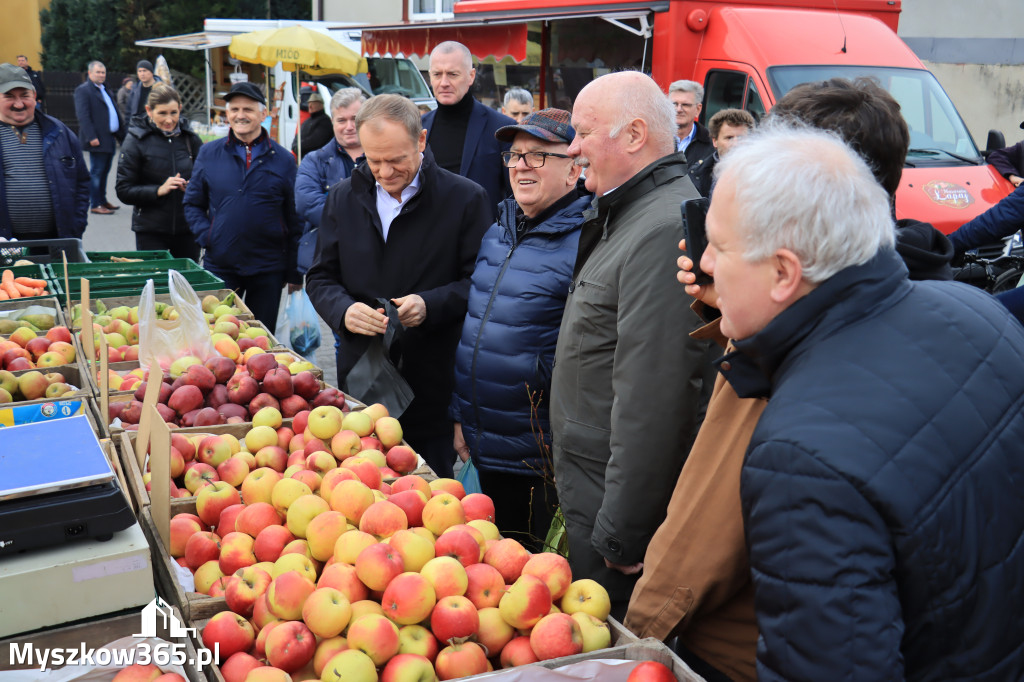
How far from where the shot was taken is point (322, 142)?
329 inches

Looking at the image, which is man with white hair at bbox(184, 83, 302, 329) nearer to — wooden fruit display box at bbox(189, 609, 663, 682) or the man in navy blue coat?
wooden fruit display box at bbox(189, 609, 663, 682)

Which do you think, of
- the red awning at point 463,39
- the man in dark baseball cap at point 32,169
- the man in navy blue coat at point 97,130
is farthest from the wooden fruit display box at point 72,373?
the man in navy blue coat at point 97,130

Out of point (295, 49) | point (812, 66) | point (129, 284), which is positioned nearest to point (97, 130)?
point (295, 49)

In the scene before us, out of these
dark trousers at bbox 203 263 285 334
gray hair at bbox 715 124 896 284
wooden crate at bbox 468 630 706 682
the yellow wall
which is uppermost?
the yellow wall

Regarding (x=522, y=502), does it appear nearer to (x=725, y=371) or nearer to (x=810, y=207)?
(x=725, y=371)

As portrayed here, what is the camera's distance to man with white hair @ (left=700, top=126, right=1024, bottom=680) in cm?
115

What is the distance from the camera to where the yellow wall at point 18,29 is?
27436 millimetres

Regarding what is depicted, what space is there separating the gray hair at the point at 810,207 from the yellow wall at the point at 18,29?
31779mm

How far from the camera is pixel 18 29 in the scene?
27.9 metres

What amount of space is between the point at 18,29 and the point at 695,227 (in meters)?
32.6

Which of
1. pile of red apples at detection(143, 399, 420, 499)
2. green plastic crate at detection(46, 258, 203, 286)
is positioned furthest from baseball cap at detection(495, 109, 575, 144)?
green plastic crate at detection(46, 258, 203, 286)

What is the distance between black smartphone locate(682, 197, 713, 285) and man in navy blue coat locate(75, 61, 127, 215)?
13.6 meters

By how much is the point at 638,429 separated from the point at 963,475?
945mm

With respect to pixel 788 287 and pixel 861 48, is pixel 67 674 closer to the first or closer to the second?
pixel 788 287
